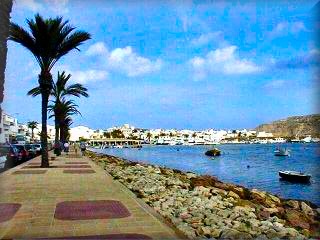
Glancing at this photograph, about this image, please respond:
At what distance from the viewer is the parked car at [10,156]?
19.8m

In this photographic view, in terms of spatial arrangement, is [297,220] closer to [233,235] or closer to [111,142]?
[233,235]

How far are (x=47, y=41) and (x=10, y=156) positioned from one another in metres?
5.79

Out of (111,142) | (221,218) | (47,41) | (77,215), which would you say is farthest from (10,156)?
(111,142)

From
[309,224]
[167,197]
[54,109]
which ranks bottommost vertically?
[309,224]

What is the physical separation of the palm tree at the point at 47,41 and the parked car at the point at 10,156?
169 cm

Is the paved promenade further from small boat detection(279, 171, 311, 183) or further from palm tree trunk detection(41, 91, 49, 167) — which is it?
small boat detection(279, 171, 311, 183)

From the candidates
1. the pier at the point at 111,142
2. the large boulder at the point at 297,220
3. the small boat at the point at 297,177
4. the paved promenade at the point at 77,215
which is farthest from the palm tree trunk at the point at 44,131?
the pier at the point at 111,142

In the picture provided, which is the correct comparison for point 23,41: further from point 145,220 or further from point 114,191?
point 145,220

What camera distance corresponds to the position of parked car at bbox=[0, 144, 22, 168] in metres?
19.8

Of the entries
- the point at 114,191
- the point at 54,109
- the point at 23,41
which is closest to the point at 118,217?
the point at 114,191

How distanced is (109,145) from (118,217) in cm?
17221

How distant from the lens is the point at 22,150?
98.7ft

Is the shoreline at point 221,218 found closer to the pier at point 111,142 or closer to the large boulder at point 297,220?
the large boulder at point 297,220

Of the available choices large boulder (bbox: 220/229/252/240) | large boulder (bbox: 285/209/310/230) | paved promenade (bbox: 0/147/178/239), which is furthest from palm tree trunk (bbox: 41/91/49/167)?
large boulder (bbox: 220/229/252/240)
